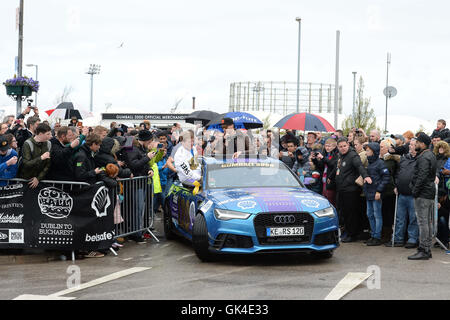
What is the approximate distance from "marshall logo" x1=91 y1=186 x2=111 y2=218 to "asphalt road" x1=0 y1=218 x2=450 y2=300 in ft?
2.48

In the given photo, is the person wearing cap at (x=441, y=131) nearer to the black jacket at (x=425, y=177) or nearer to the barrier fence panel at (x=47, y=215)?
the black jacket at (x=425, y=177)

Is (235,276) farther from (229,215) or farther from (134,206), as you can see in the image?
(134,206)

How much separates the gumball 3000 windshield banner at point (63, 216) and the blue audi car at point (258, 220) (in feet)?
5.20

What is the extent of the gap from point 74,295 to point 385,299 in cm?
356

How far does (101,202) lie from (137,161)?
168 centimetres

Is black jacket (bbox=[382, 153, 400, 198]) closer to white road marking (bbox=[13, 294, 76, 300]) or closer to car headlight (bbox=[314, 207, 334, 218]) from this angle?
car headlight (bbox=[314, 207, 334, 218])

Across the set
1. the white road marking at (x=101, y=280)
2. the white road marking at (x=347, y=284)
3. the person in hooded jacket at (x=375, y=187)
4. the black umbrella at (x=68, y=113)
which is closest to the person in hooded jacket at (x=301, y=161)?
the person in hooded jacket at (x=375, y=187)

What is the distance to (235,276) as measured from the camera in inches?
333

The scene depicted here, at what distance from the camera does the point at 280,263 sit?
952cm

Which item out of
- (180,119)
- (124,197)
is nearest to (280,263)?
(124,197)

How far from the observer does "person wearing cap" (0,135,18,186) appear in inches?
387

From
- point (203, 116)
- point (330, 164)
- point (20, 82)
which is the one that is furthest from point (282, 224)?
point (20, 82)

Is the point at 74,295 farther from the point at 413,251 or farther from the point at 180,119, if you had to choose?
the point at 180,119

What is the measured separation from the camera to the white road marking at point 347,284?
7.30 meters
